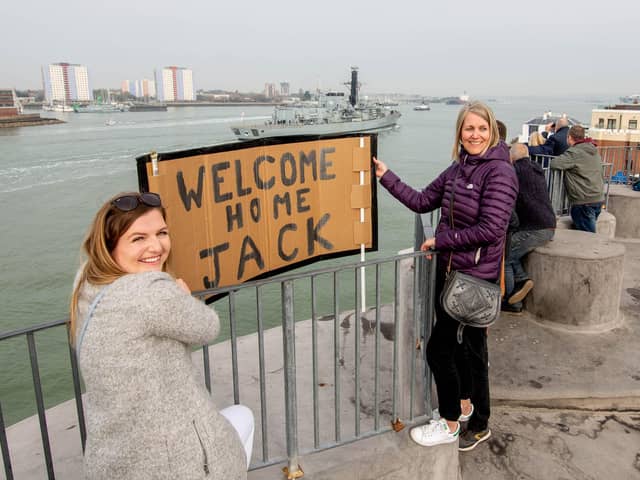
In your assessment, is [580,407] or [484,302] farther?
[580,407]

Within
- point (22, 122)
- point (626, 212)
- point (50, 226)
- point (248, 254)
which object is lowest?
point (50, 226)

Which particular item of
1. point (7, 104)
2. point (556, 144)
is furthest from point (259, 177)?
point (7, 104)

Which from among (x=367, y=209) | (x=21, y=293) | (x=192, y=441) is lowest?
(x=21, y=293)

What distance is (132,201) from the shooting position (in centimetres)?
175

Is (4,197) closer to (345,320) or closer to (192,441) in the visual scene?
(345,320)

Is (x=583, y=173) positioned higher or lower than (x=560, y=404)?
higher

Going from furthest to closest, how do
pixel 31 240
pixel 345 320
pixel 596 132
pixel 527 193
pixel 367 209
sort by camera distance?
pixel 596 132 < pixel 31 240 < pixel 345 320 < pixel 527 193 < pixel 367 209

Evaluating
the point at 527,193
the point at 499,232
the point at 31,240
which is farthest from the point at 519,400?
the point at 31,240

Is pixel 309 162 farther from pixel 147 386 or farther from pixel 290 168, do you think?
pixel 147 386

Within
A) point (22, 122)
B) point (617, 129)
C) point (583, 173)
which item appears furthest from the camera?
point (22, 122)

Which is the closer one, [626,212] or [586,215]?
[586,215]

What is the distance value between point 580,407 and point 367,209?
2.00 meters

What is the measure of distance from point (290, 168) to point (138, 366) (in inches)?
84.1

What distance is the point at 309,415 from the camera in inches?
133
